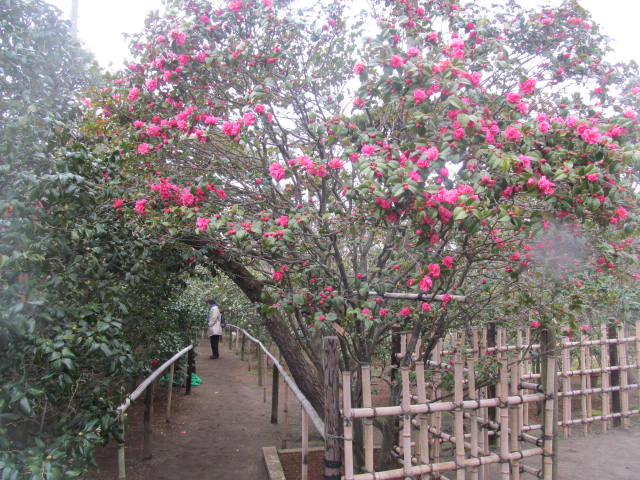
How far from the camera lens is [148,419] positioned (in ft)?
14.1

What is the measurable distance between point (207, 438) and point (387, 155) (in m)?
4.28

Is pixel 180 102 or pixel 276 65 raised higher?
pixel 276 65

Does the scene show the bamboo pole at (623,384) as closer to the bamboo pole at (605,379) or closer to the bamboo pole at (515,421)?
the bamboo pole at (605,379)

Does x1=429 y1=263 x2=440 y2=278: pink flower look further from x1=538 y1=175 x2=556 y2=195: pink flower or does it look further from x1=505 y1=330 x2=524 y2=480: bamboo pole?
x1=505 y1=330 x2=524 y2=480: bamboo pole

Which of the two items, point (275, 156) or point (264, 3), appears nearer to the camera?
point (264, 3)

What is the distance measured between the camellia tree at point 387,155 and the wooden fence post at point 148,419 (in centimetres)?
128

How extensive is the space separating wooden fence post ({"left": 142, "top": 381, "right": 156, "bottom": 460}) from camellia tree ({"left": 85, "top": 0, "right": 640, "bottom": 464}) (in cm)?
128

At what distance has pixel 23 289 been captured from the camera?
6.95ft

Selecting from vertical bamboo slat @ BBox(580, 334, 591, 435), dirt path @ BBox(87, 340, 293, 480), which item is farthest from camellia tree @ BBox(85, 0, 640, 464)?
vertical bamboo slat @ BBox(580, 334, 591, 435)

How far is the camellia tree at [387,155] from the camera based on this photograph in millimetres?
2295

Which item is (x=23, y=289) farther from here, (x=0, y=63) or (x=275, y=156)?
(x=275, y=156)

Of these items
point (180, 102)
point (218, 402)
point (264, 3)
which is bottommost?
point (218, 402)

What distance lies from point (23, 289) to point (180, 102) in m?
2.06

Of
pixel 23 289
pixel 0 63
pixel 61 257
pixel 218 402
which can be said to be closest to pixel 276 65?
pixel 0 63
